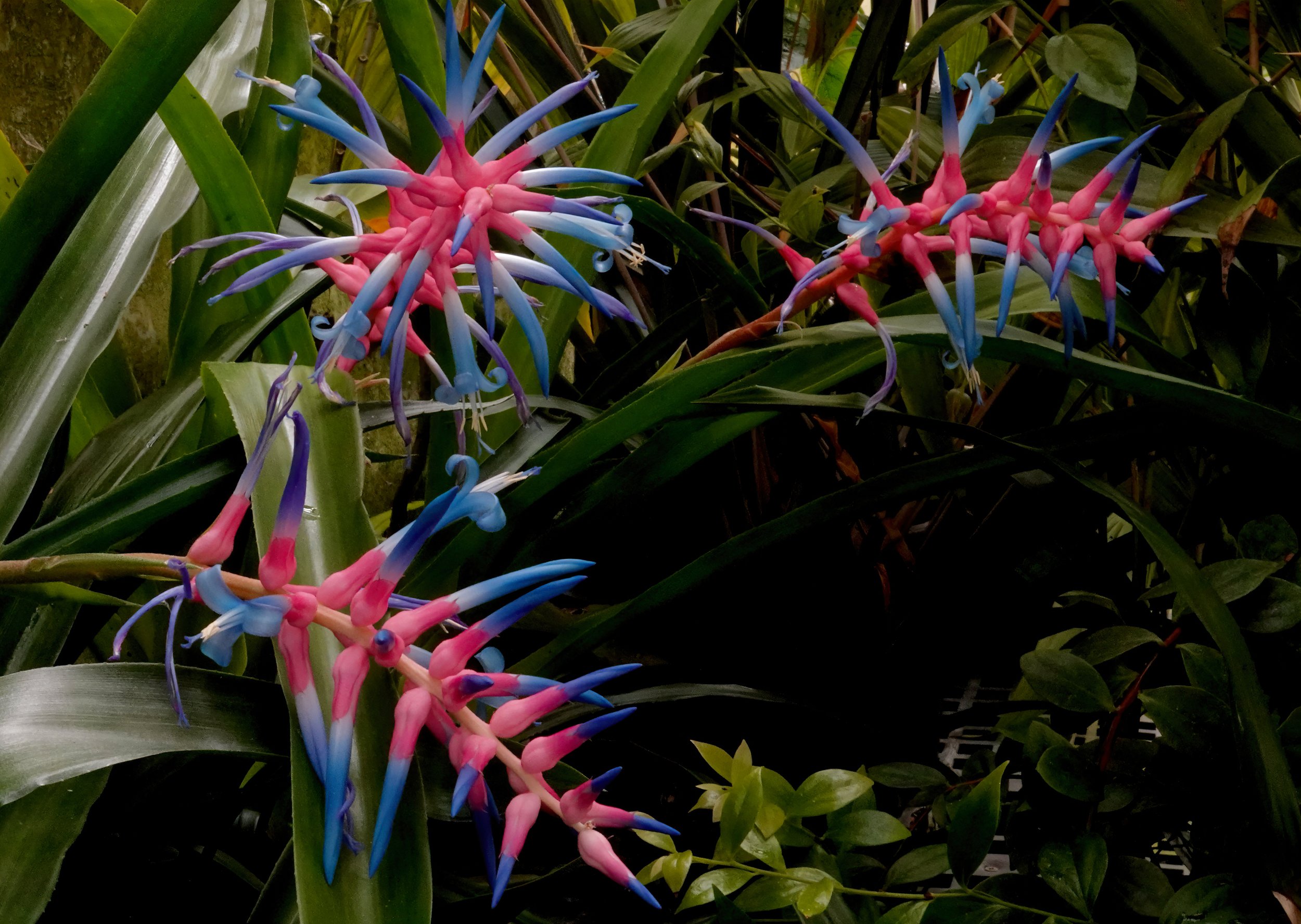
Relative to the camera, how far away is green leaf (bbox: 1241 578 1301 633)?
0.50m

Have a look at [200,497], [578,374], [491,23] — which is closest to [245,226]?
[200,497]

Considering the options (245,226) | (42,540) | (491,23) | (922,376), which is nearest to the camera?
(491,23)

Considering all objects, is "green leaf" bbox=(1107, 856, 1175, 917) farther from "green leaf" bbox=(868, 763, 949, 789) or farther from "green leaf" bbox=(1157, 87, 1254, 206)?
"green leaf" bbox=(1157, 87, 1254, 206)

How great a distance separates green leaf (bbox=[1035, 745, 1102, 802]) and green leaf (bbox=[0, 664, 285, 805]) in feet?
1.21

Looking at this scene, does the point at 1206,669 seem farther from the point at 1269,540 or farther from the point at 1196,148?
the point at 1196,148

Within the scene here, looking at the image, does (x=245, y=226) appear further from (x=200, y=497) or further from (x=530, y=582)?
(x=530, y=582)

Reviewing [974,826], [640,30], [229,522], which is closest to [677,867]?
[974,826]

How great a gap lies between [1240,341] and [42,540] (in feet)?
2.18

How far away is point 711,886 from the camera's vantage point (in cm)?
42

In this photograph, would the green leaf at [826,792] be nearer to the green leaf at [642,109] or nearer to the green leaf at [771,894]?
the green leaf at [771,894]

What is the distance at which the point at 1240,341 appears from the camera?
1.91 ft

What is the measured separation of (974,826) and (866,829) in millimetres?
54

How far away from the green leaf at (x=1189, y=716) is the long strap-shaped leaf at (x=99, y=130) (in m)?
0.54

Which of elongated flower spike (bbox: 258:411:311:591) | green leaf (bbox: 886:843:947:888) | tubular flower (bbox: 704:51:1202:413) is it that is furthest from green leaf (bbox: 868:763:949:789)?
elongated flower spike (bbox: 258:411:311:591)
